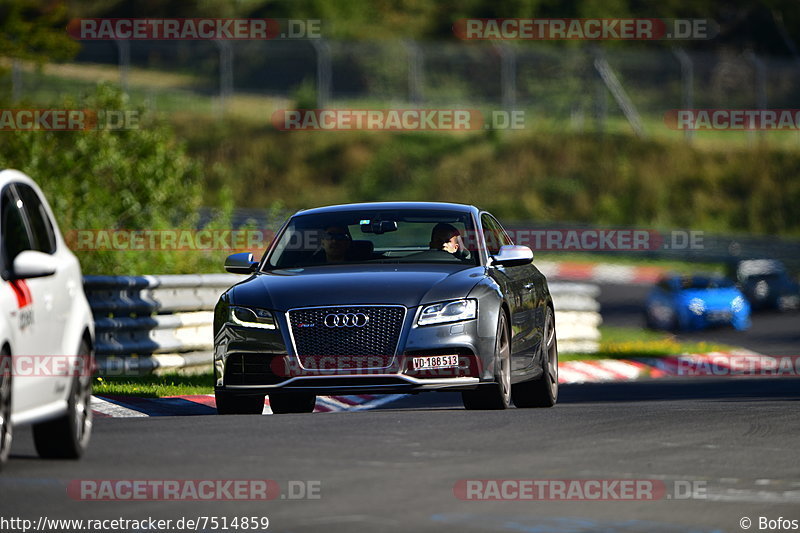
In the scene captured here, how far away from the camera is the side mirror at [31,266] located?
27.4ft

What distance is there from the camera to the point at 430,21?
86.9 metres

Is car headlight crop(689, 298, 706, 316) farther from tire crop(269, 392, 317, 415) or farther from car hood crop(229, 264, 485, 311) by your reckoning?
car hood crop(229, 264, 485, 311)

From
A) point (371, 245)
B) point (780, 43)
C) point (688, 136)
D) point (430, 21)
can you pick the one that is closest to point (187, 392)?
point (371, 245)

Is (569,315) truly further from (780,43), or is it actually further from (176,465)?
(780,43)

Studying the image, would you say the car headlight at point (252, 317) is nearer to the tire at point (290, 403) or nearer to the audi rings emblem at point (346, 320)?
the audi rings emblem at point (346, 320)

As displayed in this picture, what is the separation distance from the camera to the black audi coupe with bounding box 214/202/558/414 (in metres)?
12.0

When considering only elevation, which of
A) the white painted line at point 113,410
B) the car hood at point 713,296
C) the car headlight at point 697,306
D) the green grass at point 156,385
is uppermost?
the white painted line at point 113,410

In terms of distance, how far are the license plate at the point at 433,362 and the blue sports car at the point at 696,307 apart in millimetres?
24149

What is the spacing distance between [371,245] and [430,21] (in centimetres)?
7467

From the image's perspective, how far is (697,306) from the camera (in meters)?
35.9

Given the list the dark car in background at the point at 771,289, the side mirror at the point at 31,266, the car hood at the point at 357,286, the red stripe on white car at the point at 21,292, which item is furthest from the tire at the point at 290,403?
the dark car in background at the point at 771,289

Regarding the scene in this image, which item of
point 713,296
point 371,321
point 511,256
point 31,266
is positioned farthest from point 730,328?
point 31,266

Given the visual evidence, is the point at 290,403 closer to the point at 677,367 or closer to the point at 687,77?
the point at 677,367

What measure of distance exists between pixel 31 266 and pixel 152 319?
30.3 feet
